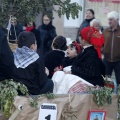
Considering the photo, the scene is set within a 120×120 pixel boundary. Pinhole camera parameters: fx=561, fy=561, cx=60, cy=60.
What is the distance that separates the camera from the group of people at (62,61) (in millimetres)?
7061

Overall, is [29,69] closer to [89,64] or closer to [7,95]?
[7,95]

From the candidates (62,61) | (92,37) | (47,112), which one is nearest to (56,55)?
(62,61)

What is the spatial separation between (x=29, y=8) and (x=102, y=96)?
1.46 meters

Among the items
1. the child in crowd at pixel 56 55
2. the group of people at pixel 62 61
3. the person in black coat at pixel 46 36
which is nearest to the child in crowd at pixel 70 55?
the group of people at pixel 62 61

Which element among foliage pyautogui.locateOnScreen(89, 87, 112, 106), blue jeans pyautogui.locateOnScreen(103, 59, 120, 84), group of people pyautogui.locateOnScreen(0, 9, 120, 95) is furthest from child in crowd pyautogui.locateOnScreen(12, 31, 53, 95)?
blue jeans pyautogui.locateOnScreen(103, 59, 120, 84)

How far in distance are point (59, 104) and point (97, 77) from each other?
158cm

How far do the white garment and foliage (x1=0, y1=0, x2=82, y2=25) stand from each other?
1247 mm

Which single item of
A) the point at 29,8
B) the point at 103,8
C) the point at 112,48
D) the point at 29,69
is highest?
the point at 29,8

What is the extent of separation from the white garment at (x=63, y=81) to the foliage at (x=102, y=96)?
2.66 feet

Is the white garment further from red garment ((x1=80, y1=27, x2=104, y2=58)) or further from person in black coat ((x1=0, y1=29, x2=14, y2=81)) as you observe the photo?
person in black coat ((x1=0, y1=29, x2=14, y2=81))

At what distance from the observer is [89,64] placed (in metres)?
8.23

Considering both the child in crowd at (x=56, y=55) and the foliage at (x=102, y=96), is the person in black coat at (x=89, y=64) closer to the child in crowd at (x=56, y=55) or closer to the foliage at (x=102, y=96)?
the child in crowd at (x=56, y=55)

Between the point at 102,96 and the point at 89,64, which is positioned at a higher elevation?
the point at 89,64

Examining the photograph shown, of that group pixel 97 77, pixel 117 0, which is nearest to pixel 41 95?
pixel 97 77
